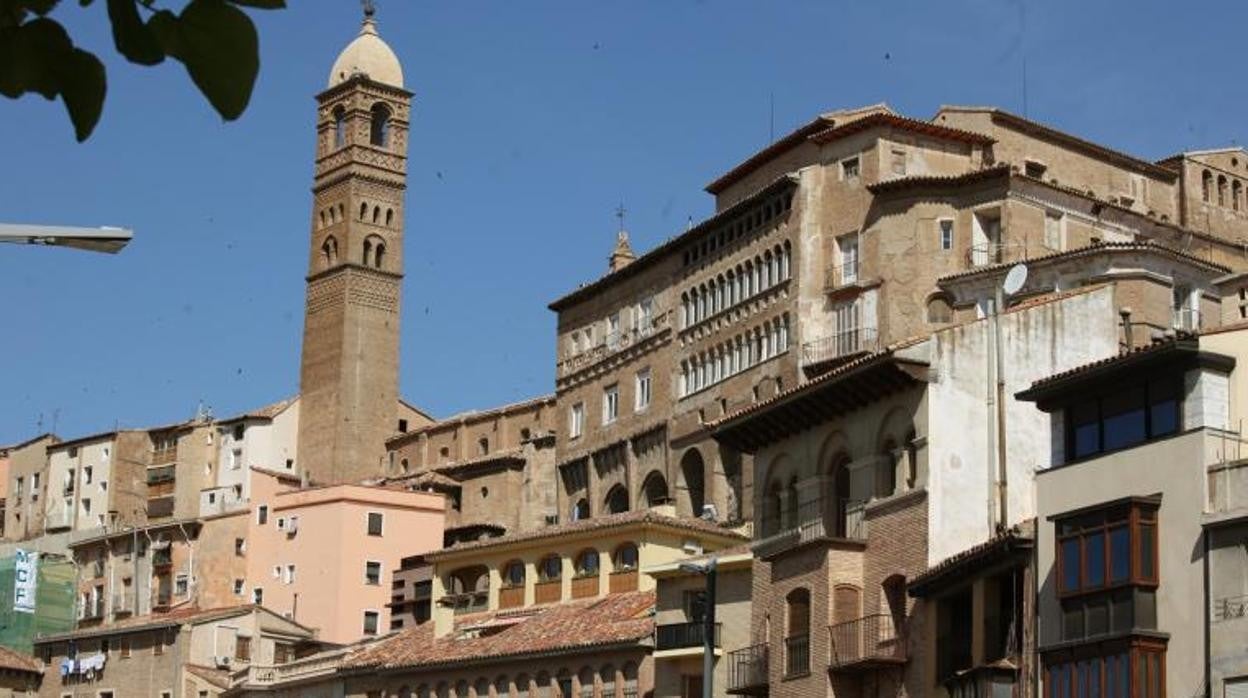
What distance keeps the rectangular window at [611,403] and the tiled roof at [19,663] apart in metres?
23.6

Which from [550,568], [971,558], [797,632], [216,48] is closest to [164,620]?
[550,568]

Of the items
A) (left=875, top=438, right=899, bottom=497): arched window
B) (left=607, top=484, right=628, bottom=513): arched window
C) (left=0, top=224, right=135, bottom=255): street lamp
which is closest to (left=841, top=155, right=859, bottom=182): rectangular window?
(left=607, top=484, right=628, bottom=513): arched window

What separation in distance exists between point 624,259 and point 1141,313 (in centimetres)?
6828

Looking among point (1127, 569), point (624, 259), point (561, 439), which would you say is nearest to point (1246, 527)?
point (1127, 569)

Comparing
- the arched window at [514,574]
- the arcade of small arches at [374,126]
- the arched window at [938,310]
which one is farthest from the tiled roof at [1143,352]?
the arcade of small arches at [374,126]

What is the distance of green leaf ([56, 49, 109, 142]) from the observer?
4.99 m

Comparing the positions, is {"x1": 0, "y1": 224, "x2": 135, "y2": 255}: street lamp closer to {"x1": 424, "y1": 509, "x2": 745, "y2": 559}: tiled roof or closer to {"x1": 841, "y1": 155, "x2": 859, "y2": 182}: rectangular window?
{"x1": 424, "y1": 509, "x2": 745, "y2": 559}: tiled roof

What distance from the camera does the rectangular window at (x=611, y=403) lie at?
93575 mm

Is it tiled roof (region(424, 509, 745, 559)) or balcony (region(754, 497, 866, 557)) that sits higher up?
tiled roof (region(424, 509, 745, 559))

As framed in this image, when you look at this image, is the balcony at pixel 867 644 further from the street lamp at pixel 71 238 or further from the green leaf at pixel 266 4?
the green leaf at pixel 266 4

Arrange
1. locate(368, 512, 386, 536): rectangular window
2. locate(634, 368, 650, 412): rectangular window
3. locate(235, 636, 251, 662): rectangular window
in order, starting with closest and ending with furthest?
locate(235, 636, 251, 662): rectangular window < locate(368, 512, 386, 536): rectangular window < locate(634, 368, 650, 412): rectangular window

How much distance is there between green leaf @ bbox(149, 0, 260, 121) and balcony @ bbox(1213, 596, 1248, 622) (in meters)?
27.1

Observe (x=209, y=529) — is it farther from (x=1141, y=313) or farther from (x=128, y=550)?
(x=1141, y=313)

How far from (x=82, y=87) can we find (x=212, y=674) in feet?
253
